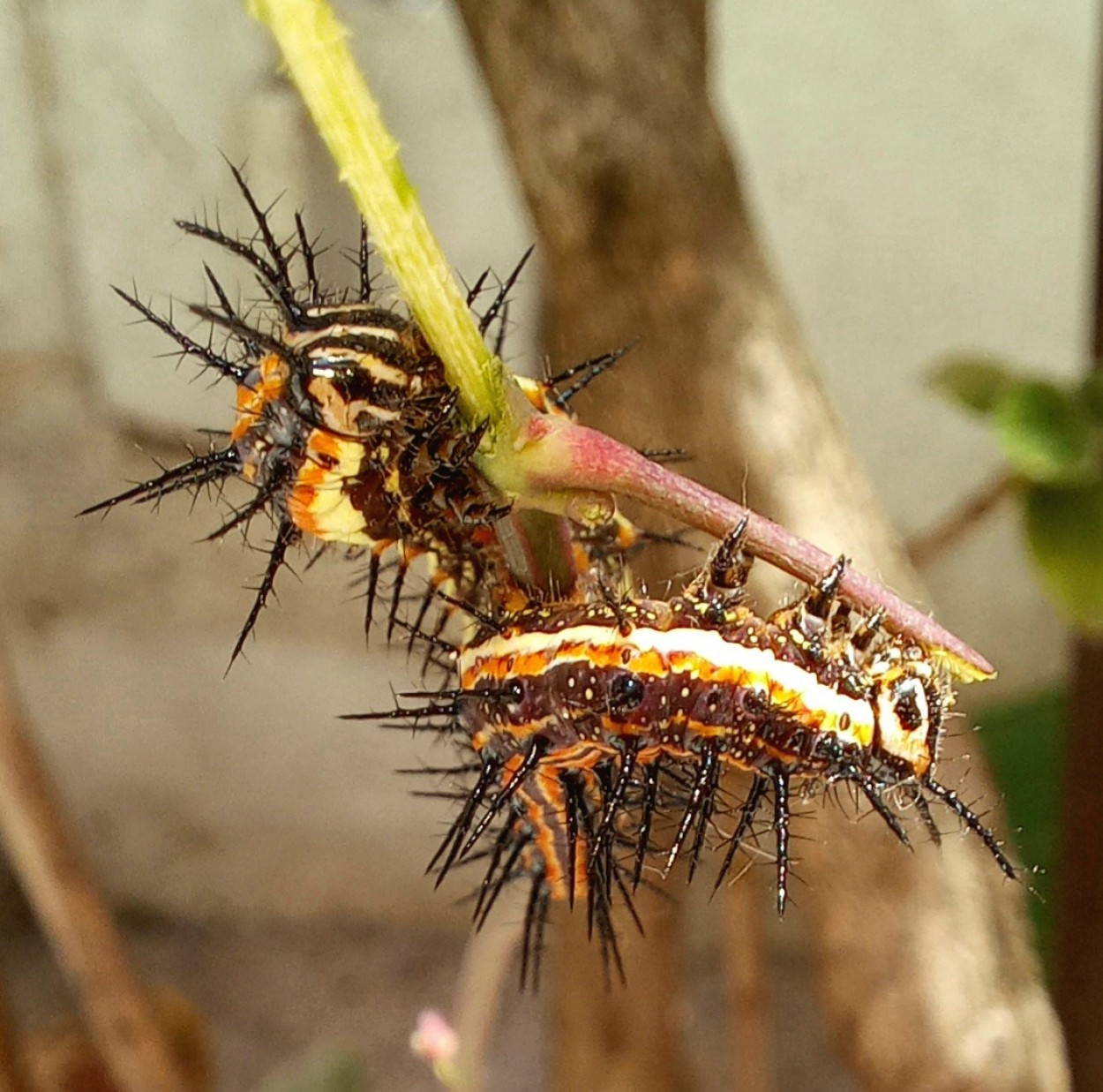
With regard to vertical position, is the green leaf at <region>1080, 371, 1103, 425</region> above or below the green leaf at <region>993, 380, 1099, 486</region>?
above

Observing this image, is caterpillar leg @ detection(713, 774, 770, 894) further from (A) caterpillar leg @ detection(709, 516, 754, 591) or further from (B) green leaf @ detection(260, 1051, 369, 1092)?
(B) green leaf @ detection(260, 1051, 369, 1092)

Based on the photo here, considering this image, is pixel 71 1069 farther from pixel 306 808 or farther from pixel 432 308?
pixel 432 308

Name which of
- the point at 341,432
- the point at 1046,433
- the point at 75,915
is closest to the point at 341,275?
the point at 341,432

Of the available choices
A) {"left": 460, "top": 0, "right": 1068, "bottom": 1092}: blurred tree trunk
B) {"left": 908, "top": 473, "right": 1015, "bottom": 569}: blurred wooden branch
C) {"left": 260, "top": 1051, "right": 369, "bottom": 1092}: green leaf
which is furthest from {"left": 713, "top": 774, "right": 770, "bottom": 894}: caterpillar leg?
{"left": 260, "top": 1051, "right": 369, "bottom": 1092}: green leaf

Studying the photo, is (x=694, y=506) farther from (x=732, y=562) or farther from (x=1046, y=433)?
(x=1046, y=433)

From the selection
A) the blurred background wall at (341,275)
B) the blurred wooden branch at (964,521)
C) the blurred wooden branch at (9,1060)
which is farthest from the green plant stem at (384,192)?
the blurred wooden branch at (9,1060)
